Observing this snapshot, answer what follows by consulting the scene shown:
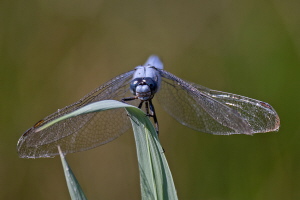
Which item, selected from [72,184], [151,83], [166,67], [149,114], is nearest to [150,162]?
[72,184]

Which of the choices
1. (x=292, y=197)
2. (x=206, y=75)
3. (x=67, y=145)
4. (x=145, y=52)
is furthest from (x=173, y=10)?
(x=67, y=145)

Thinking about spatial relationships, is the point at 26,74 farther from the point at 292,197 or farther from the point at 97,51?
the point at 292,197

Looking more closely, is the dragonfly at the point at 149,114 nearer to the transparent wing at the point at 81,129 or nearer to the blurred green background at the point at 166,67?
the transparent wing at the point at 81,129

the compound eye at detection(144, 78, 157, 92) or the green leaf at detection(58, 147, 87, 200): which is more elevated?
the compound eye at detection(144, 78, 157, 92)

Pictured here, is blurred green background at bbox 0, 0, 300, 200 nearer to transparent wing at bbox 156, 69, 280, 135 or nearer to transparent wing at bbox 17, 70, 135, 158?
transparent wing at bbox 156, 69, 280, 135

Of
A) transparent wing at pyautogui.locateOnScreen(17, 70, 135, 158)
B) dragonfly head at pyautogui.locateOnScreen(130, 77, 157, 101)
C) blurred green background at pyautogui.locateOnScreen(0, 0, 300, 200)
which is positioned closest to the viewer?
transparent wing at pyautogui.locateOnScreen(17, 70, 135, 158)

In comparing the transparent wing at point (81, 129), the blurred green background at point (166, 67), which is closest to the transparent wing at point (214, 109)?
the transparent wing at point (81, 129)

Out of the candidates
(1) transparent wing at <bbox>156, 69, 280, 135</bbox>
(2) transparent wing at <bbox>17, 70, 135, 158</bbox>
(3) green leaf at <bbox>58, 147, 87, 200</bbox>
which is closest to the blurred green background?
(1) transparent wing at <bbox>156, 69, 280, 135</bbox>

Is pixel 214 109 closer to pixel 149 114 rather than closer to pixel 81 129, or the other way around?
pixel 149 114
